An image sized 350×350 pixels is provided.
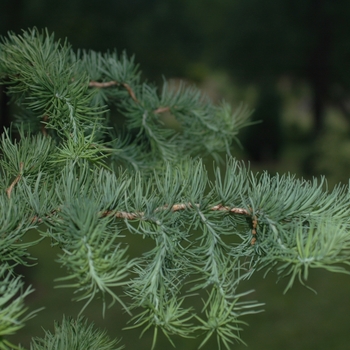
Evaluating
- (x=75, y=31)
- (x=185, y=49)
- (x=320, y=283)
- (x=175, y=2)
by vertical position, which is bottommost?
(x=320, y=283)

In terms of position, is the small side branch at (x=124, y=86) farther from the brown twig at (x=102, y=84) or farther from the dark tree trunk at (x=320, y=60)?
the dark tree trunk at (x=320, y=60)

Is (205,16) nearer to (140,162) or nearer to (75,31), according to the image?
(75,31)

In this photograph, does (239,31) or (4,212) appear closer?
(4,212)

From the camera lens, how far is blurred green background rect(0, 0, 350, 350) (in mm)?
1972

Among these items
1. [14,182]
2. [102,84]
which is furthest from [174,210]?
[102,84]

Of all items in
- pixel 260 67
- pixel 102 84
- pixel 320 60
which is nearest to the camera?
pixel 102 84

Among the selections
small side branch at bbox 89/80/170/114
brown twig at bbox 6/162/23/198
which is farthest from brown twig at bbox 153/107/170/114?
brown twig at bbox 6/162/23/198

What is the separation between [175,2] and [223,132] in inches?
116

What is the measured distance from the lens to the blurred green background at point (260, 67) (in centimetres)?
197

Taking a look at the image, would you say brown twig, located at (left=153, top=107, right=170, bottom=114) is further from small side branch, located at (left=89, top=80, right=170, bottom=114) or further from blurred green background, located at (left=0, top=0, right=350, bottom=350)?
blurred green background, located at (left=0, top=0, right=350, bottom=350)

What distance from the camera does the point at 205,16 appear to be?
3533 mm

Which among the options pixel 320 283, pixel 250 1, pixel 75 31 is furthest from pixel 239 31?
pixel 320 283

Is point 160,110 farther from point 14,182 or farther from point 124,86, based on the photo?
point 14,182

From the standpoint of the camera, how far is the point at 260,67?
137 inches
